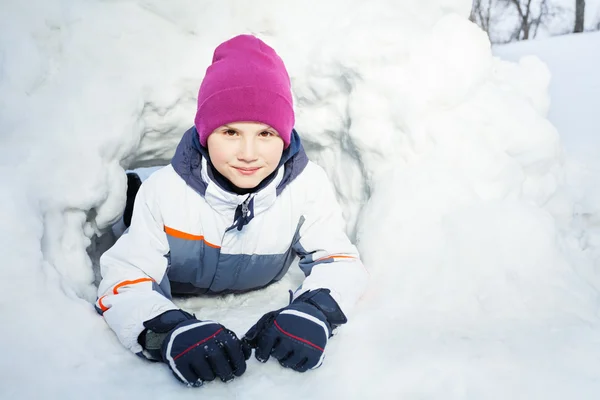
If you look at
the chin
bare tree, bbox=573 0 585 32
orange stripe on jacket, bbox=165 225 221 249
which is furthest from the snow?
bare tree, bbox=573 0 585 32

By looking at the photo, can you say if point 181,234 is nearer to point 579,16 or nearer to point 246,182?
point 246,182

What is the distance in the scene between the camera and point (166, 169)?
1650 mm

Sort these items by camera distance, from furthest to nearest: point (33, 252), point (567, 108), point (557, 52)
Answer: point (557, 52) → point (567, 108) → point (33, 252)

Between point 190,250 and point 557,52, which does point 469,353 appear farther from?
point 557,52

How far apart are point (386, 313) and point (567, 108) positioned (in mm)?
2562

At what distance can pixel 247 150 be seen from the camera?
1.39 metres

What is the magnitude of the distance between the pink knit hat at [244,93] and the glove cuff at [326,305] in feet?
1.59

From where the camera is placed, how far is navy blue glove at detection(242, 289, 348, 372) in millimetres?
1223

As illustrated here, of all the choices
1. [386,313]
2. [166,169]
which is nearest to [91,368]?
[166,169]

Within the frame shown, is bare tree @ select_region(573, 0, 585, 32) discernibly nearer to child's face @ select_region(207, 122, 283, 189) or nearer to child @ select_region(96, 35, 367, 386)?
child @ select_region(96, 35, 367, 386)

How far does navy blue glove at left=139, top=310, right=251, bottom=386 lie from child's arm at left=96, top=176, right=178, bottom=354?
0.22 feet

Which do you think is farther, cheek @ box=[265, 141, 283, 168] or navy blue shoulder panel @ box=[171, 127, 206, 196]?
navy blue shoulder panel @ box=[171, 127, 206, 196]

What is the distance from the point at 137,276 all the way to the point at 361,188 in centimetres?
111

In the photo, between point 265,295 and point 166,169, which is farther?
point 265,295
